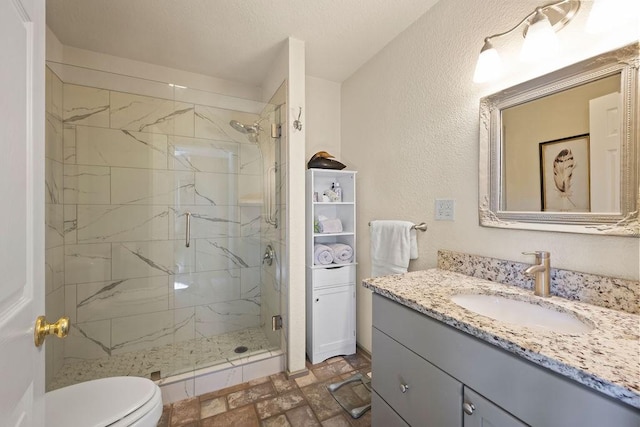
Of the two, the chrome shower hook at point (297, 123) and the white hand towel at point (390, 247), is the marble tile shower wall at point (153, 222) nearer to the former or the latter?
the chrome shower hook at point (297, 123)

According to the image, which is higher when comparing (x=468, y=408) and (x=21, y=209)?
(x=21, y=209)

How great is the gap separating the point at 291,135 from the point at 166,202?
1.21m

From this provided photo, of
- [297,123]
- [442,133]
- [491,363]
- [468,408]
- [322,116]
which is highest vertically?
[322,116]

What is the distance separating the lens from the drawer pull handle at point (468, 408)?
78cm

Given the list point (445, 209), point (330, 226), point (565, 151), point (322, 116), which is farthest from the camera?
point (322, 116)

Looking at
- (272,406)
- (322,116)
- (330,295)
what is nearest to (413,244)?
(330,295)

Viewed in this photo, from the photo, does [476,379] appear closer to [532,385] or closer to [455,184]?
[532,385]

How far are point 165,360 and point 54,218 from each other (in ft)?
4.12

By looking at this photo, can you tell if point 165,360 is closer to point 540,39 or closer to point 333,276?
point 333,276

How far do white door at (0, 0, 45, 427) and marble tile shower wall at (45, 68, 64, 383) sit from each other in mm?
1496

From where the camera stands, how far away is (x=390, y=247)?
1.79 m

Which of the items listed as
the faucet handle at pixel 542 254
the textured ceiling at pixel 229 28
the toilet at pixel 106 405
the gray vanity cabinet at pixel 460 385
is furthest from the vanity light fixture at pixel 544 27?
the toilet at pixel 106 405

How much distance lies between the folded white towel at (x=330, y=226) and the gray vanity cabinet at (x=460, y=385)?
1.02 meters

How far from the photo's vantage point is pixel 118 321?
206 cm
